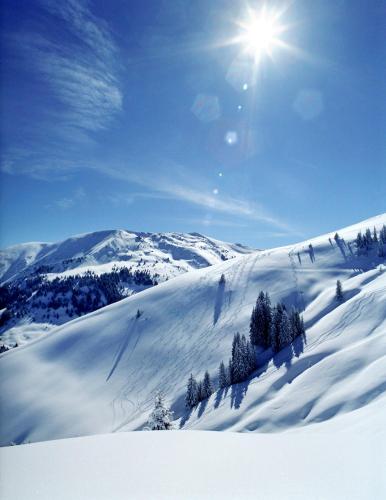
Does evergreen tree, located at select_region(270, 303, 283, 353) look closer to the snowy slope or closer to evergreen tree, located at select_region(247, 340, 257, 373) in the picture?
the snowy slope

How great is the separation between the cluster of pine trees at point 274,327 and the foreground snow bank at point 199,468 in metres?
50.4

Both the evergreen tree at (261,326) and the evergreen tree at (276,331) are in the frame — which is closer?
the evergreen tree at (276,331)

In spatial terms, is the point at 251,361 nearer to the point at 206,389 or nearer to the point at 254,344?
the point at 206,389

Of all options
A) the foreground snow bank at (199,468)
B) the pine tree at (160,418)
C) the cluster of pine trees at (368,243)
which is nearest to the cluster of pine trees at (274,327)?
the pine tree at (160,418)

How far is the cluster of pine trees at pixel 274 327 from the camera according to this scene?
187 ft

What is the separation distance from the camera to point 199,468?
6.89 meters

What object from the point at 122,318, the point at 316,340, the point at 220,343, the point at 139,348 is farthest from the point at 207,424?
the point at 122,318

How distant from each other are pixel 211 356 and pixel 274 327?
17.7m

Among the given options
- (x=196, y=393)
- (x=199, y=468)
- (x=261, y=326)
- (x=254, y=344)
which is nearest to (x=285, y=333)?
(x=261, y=326)

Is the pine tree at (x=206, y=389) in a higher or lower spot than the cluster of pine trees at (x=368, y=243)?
lower

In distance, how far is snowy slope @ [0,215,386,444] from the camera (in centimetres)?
3061

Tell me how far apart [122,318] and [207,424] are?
6858 centimetres

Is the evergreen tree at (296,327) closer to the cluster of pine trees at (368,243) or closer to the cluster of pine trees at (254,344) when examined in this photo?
the cluster of pine trees at (254,344)

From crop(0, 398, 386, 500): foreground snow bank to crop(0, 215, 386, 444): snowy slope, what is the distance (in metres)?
15.6
